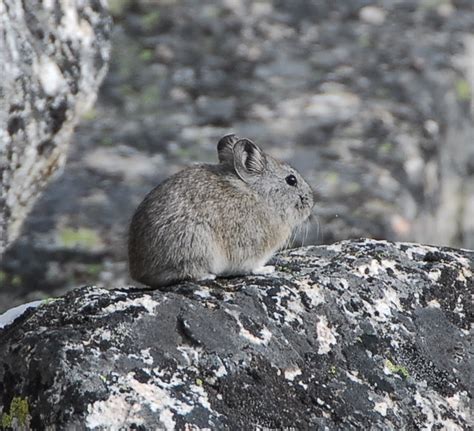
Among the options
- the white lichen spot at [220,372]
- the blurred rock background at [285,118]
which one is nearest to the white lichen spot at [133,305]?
the white lichen spot at [220,372]

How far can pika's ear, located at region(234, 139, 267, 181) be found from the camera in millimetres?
7004

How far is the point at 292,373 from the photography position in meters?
4.83

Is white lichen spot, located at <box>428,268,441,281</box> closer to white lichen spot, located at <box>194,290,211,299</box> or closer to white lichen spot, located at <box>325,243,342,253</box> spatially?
white lichen spot, located at <box>325,243,342,253</box>

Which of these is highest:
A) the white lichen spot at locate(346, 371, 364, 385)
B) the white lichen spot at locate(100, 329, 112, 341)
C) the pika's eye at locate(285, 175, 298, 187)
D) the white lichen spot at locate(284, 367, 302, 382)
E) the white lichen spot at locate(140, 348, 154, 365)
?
the white lichen spot at locate(100, 329, 112, 341)

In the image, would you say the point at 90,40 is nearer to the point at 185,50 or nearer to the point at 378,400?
the point at 378,400

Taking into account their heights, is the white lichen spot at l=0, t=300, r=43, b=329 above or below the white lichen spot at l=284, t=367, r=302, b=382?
below

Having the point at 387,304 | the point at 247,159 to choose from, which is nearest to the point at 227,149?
the point at 247,159

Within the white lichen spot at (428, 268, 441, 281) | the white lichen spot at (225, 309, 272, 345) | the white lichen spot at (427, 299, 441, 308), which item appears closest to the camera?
the white lichen spot at (225, 309, 272, 345)

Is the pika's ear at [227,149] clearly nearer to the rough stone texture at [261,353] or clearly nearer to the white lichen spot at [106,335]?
the rough stone texture at [261,353]

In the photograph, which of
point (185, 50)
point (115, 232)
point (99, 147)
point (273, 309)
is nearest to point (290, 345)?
point (273, 309)

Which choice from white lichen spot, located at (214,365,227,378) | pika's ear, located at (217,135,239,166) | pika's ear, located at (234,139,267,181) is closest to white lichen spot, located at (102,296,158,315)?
white lichen spot, located at (214,365,227,378)

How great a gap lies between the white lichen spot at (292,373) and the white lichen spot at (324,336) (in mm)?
211

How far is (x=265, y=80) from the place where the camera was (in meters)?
13.5

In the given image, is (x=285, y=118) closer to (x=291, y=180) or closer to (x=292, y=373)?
(x=291, y=180)
